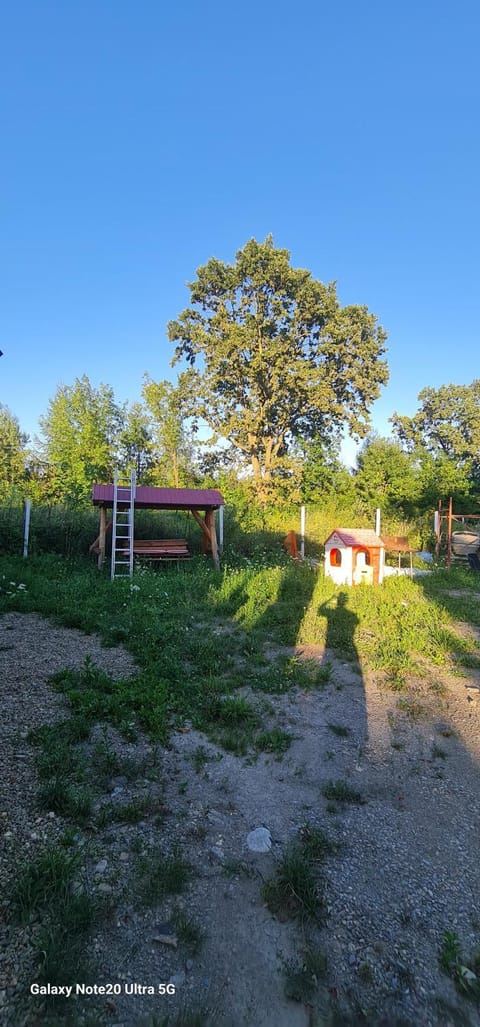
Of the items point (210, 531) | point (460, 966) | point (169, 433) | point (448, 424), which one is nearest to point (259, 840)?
point (460, 966)

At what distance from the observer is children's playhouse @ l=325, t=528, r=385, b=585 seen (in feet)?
29.9

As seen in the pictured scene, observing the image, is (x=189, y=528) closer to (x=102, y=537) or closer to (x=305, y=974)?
(x=102, y=537)

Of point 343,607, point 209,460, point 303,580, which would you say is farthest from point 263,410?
point 343,607

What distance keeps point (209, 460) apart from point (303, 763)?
958 inches

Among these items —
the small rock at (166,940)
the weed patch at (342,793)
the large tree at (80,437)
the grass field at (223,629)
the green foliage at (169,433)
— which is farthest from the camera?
the green foliage at (169,433)

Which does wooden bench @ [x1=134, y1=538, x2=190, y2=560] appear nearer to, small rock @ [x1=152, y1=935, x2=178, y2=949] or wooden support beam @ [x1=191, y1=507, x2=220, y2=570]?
wooden support beam @ [x1=191, y1=507, x2=220, y2=570]

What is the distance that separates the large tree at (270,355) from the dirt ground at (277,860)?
62.3ft

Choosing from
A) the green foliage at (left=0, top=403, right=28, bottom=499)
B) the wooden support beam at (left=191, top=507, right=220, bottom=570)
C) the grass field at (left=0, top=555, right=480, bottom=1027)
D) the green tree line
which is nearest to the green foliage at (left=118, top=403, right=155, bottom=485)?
the green tree line

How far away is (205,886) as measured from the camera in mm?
2061

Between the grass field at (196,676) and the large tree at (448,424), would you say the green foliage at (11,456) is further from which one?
the large tree at (448,424)

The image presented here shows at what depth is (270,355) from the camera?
21.6 m

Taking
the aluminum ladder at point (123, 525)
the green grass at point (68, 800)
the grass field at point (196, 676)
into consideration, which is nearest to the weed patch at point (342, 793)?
the grass field at point (196, 676)

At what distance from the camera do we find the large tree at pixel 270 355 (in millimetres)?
22234

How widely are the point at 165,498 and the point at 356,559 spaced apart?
14.3 ft
